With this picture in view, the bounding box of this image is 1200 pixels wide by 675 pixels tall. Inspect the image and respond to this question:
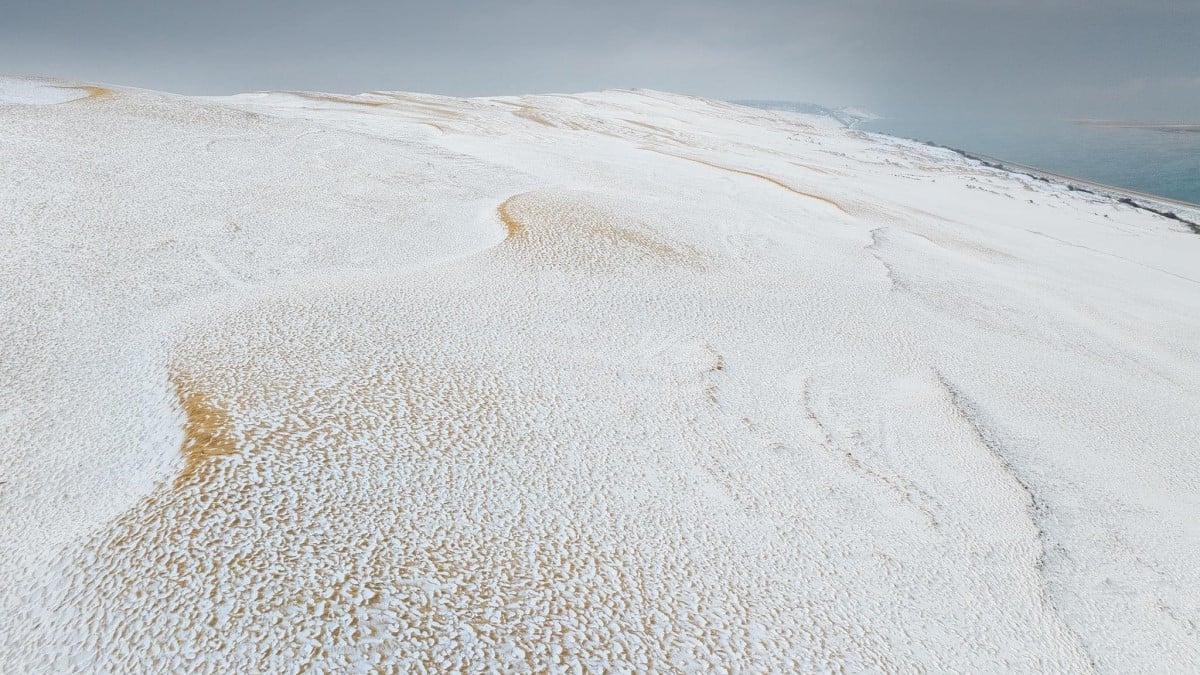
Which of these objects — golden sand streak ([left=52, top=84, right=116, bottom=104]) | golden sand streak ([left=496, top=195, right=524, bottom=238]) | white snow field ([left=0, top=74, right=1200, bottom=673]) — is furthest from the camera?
golden sand streak ([left=52, top=84, right=116, bottom=104])

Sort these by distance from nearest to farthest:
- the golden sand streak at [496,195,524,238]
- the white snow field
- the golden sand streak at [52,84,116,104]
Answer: the white snow field, the golden sand streak at [496,195,524,238], the golden sand streak at [52,84,116,104]

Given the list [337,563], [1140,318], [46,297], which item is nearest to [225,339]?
[46,297]

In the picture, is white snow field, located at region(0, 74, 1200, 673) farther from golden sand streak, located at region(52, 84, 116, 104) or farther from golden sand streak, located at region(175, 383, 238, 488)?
golden sand streak, located at region(52, 84, 116, 104)

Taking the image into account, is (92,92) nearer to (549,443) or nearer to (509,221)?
(509,221)

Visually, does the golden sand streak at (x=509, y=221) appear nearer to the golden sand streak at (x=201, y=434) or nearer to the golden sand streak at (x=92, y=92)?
the golden sand streak at (x=201, y=434)

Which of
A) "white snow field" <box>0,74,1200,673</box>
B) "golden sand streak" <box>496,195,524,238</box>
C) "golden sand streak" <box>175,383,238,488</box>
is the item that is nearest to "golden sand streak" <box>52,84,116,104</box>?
"white snow field" <box>0,74,1200,673</box>

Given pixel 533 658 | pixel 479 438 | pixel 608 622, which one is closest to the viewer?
pixel 533 658

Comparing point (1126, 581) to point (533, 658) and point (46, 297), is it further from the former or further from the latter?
point (46, 297)
